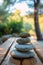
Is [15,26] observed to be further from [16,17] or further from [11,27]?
[16,17]

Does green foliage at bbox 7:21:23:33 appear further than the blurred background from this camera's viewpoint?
Yes

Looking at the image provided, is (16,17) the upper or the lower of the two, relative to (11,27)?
upper

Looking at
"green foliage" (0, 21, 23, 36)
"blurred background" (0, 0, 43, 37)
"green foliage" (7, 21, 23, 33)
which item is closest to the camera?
"blurred background" (0, 0, 43, 37)

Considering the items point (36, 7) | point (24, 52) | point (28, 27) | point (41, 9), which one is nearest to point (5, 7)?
point (28, 27)

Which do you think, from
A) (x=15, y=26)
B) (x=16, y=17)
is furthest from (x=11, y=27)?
(x=16, y=17)

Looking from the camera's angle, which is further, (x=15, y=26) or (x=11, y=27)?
(x=15, y=26)

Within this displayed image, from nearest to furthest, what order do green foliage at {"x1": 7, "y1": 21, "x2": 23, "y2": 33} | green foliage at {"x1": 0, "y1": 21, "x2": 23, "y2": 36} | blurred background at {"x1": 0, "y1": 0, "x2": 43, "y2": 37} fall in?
1. blurred background at {"x1": 0, "y1": 0, "x2": 43, "y2": 37}
2. green foliage at {"x1": 0, "y1": 21, "x2": 23, "y2": 36}
3. green foliage at {"x1": 7, "y1": 21, "x2": 23, "y2": 33}

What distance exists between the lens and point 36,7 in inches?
224

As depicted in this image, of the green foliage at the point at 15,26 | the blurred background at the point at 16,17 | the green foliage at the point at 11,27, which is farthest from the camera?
the green foliage at the point at 15,26

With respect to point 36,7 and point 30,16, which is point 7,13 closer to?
point 30,16

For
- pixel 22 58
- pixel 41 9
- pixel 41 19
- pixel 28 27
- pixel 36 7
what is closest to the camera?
pixel 22 58

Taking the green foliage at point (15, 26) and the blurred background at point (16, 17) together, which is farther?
the green foliage at point (15, 26)

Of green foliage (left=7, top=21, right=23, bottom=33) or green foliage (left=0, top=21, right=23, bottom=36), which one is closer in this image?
green foliage (left=0, top=21, right=23, bottom=36)

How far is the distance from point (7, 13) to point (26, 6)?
95 centimetres
